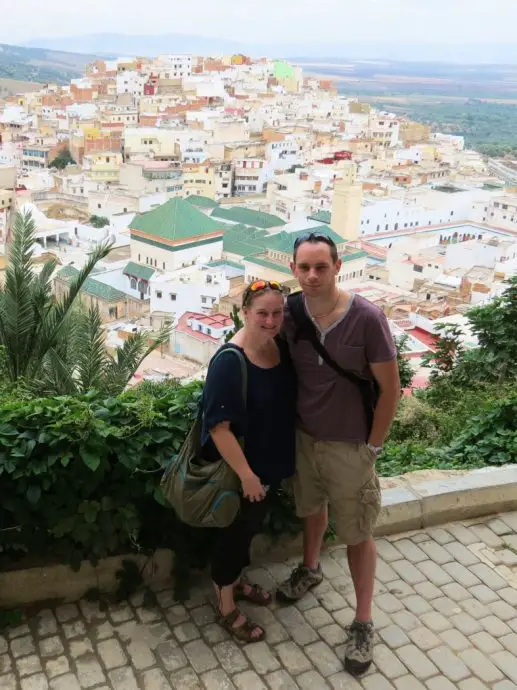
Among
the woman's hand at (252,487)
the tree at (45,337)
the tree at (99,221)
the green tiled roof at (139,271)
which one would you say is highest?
the woman's hand at (252,487)

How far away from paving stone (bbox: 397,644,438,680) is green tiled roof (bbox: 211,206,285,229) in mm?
33098

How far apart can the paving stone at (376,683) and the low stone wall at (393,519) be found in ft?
1.75

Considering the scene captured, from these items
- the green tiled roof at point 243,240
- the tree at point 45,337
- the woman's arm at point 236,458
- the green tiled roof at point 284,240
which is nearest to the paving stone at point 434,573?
the woman's arm at point 236,458

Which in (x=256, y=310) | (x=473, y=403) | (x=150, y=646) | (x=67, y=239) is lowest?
(x=67, y=239)

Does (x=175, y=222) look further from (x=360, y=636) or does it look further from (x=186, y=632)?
(x=360, y=636)

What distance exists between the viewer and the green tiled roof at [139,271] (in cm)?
2647

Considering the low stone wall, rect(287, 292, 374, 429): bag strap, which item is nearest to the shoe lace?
the low stone wall

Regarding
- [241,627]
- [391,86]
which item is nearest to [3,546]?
[241,627]

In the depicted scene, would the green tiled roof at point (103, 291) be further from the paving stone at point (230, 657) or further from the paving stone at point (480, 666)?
the paving stone at point (480, 666)

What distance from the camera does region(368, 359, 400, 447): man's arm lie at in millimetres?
1896

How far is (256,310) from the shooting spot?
1872 millimetres

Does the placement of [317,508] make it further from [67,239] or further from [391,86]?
[391,86]

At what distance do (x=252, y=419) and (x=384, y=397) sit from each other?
1.11 feet

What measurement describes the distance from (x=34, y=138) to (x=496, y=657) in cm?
5074
